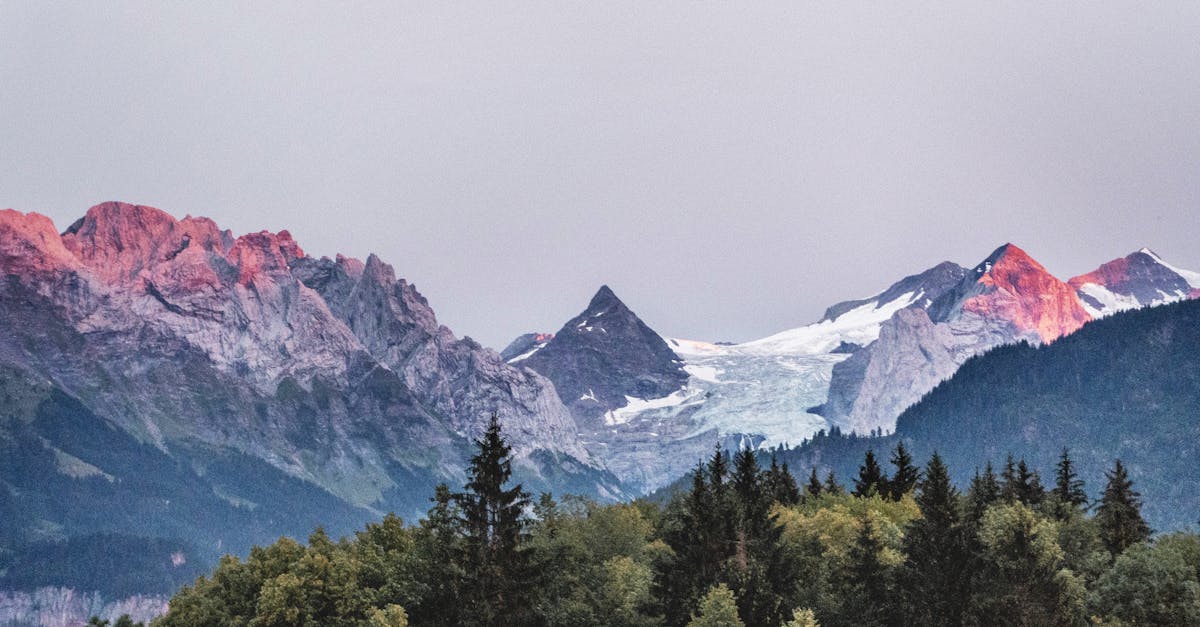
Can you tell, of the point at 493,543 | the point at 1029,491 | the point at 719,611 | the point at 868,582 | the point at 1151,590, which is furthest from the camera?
the point at 1029,491

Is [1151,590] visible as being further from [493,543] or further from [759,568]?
[493,543]

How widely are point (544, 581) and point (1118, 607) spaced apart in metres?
45.5

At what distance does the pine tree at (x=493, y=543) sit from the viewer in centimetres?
10406

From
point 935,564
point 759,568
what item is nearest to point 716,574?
point 759,568

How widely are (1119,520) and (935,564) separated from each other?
41106 mm

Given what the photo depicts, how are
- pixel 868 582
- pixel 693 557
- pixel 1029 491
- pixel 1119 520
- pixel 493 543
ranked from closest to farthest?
pixel 868 582
pixel 493 543
pixel 693 557
pixel 1119 520
pixel 1029 491

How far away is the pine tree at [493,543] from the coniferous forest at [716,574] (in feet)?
0.38

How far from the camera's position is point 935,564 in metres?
103

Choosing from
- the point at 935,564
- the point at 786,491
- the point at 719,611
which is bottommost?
the point at 719,611

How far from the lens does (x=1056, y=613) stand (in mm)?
98812

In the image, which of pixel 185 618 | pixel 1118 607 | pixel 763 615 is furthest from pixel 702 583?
pixel 185 618

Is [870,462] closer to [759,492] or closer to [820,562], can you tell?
[759,492]

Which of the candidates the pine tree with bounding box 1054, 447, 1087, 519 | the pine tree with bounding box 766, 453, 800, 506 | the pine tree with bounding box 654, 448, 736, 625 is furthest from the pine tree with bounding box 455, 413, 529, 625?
the pine tree with bounding box 1054, 447, 1087, 519

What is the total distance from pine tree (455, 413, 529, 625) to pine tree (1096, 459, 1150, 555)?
2364 inches
